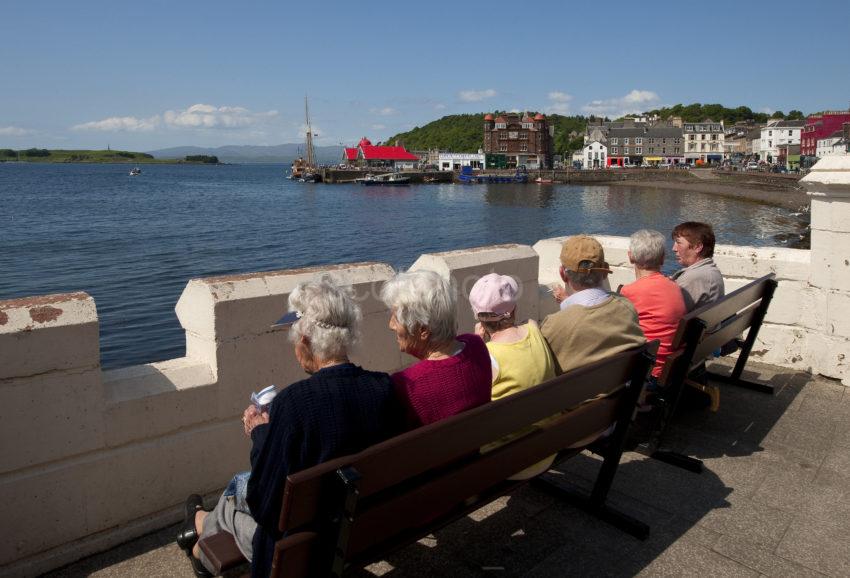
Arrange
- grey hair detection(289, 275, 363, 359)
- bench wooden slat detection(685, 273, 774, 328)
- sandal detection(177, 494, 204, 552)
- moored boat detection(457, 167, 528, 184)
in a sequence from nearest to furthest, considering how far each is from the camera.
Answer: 1. grey hair detection(289, 275, 363, 359)
2. sandal detection(177, 494, 204, 552)
3. bench wooden slat detection(685, 273, 774, 328)
4. moored boat detection(457, 167, 528, 184)

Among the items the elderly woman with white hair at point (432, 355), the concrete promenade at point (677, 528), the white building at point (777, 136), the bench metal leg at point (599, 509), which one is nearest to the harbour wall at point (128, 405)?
the concrete promenade at point (677, 528)

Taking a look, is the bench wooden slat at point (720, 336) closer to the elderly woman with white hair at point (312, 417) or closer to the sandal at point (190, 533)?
the elderly woman with white hair at point (312, 417)

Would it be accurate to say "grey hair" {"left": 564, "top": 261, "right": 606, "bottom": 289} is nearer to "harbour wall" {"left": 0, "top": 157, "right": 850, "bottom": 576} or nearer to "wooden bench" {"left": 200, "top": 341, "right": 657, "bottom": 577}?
"wooden bench" {"left": 200, "top": 341, "right": 657, "bottom": 577}

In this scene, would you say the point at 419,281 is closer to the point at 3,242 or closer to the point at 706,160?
the point at 3,242

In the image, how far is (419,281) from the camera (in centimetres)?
261

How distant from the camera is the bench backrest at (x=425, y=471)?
6.60 feet

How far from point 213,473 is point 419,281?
1711mm

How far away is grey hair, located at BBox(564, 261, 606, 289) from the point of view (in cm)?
363

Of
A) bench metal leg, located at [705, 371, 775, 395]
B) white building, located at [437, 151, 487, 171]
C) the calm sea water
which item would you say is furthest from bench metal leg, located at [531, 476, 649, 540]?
white building, located at [437, 151, 487, 171]

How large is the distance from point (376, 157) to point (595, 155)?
47.3 m

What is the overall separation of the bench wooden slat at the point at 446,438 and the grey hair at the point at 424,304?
1.18 ft

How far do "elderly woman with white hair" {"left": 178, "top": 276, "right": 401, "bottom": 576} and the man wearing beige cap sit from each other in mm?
1214

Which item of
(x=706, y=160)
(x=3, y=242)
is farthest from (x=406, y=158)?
(x=3, y=242)

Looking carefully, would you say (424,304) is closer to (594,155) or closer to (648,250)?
(648,250)
